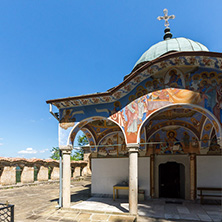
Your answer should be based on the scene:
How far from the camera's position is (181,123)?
9.42 meters

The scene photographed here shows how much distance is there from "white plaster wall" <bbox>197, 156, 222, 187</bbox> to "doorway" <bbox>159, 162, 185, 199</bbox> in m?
0.82

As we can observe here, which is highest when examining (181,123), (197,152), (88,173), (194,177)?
(181,123)

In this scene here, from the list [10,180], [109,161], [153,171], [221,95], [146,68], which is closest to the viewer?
[221,95]

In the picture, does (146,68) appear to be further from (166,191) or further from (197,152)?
(166,191)

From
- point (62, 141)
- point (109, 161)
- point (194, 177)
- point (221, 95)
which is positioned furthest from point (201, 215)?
point (62, 141)

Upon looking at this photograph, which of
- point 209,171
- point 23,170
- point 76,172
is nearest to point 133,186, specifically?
point 209,171

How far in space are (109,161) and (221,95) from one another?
6522mm

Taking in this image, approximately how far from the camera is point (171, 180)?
9.86 metres

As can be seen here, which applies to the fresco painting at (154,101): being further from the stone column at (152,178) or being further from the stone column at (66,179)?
the stone column at (152,178)

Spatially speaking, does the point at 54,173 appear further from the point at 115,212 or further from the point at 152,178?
the point at 115,212

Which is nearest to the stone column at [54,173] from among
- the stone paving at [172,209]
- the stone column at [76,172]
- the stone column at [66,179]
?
the stone column at [76,172]

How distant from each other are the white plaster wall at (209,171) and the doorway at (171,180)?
0.82 meters

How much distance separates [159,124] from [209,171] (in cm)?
308

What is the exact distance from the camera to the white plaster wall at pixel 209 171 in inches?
350
